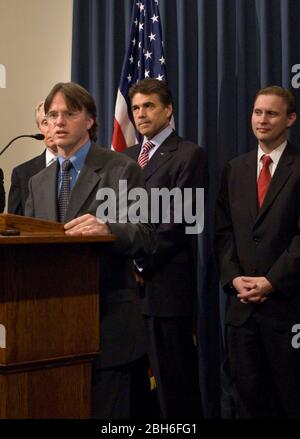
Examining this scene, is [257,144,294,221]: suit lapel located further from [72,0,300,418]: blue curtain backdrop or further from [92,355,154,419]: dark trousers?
[92,355,154,419]: dark trousers

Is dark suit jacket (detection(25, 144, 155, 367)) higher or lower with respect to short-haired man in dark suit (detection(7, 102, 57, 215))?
lower

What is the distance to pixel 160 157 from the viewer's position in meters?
4.03

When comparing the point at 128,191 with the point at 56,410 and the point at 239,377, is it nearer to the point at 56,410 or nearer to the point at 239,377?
the point at 56,410

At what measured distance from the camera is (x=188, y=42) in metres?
4.76

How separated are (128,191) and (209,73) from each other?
2.43 meters

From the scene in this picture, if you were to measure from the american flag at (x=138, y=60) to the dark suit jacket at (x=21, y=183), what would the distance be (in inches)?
21.2

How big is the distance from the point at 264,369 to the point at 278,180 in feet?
3.09

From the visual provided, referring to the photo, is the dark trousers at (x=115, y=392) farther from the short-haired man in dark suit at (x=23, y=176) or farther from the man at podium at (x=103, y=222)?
the short-haired man in dark suit at (x=23, y=176)

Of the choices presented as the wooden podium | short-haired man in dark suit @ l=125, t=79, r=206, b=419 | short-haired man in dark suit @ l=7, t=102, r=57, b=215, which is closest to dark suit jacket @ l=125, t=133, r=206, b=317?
short-haired man in dark suit @ l=125, t=79, r=206, b=419

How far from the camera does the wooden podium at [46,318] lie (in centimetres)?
186

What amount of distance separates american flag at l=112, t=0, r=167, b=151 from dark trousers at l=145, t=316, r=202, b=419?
4.08 feet

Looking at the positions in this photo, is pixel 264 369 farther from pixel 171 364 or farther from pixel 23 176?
pixel 23 176

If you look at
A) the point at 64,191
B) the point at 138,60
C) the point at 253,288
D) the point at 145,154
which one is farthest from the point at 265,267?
the point at 138,60

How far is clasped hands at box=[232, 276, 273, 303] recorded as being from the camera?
354 cm
